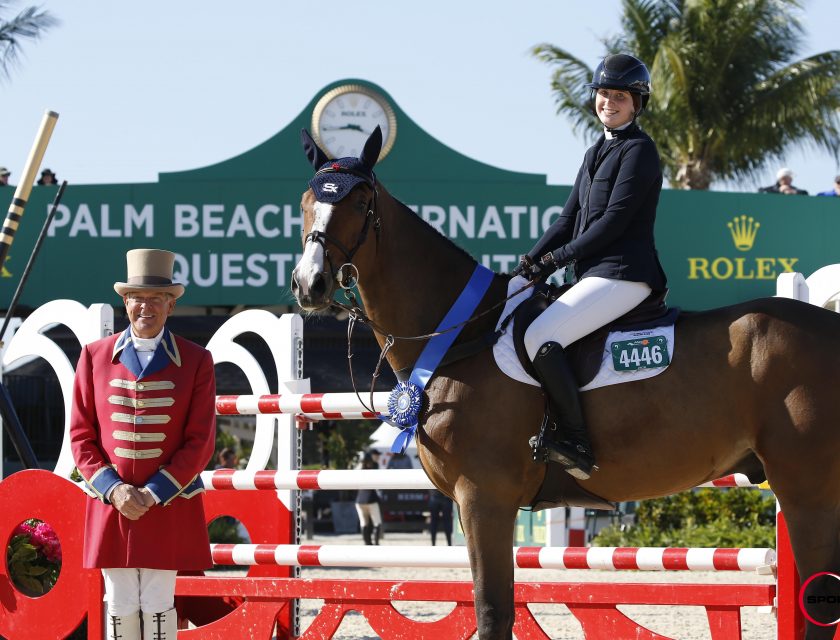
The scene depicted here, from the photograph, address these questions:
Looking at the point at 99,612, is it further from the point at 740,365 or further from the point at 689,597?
the point at 740,365

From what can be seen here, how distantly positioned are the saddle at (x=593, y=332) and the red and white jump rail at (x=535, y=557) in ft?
4.28

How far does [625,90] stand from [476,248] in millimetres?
16275

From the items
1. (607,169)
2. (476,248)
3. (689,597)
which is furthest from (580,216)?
(476,248)

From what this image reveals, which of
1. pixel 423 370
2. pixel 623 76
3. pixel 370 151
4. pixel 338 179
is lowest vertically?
pixel 423 370

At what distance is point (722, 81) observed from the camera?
29953 millimetres

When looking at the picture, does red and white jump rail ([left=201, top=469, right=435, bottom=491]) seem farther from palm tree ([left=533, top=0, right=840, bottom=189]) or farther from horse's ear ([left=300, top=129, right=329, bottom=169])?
palm tree ([left=533, top=0, right=840, bottom=189])

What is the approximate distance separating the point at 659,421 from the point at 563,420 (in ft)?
1.41

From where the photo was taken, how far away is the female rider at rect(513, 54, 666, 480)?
5223 mm

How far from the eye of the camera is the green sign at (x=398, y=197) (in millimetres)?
21734

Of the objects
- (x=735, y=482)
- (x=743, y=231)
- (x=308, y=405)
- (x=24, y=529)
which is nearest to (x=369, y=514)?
(x=743, y=231)

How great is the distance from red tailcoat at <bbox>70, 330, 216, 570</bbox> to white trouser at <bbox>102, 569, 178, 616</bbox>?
0.10 metres

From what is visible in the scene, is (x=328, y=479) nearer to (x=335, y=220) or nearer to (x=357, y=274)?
(x=357, y=274)

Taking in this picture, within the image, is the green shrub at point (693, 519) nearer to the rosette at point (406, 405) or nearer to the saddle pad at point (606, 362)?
the saddle pad at point (606, 362)

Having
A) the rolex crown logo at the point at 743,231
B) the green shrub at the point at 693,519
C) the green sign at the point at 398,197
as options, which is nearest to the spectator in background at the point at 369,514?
the green shrub at the point at 693,519
